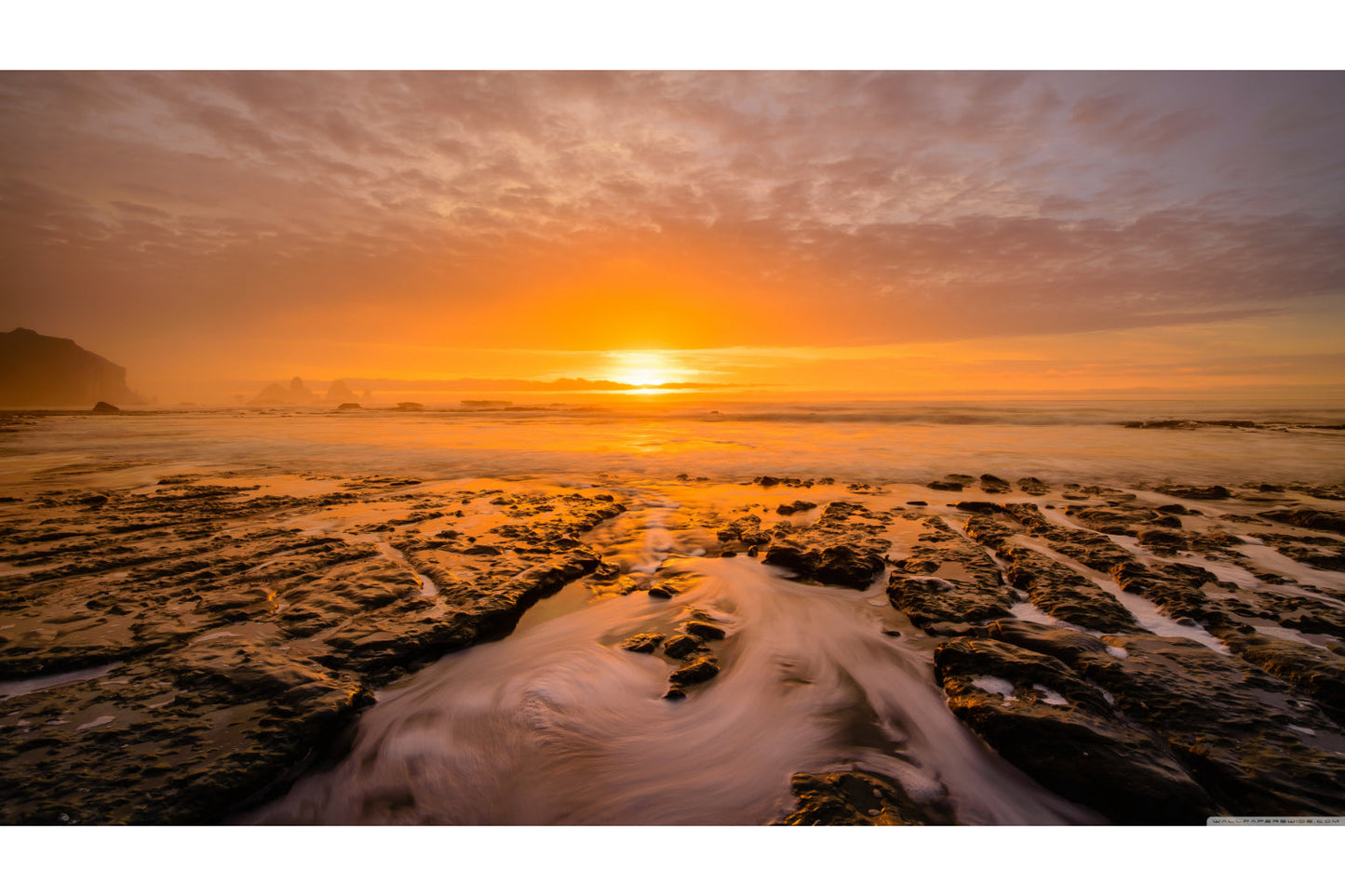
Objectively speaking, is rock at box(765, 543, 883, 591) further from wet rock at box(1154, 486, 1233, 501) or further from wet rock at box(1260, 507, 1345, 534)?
wet rock at box(1154, 486, 1233, 501)

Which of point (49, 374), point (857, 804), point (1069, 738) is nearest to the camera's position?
point (857, 804)

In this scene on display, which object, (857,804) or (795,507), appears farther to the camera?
(795,507)

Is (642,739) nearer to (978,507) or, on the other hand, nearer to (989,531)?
(989,531)

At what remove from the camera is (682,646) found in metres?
3.56

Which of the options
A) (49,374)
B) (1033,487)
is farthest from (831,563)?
(49,374)

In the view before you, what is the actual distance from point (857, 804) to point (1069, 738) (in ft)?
3.82

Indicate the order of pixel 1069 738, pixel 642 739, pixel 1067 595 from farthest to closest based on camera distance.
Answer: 1. pixel 1067 595
2. pixel 642 739
3. pixel 1069 738

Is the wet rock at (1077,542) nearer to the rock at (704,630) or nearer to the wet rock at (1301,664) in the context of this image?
the wet rock at (1301,664)

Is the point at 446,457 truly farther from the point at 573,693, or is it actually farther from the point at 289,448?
the point at 573,693

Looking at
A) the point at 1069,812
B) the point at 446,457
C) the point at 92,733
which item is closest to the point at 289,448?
the point at 446,457

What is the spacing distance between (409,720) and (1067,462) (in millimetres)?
14742

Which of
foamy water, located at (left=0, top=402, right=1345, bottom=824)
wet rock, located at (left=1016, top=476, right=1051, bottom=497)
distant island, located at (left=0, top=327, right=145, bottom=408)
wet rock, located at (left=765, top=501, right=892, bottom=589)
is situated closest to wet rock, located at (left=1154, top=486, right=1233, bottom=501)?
wet rock, located at (left=1016, top=476, right=1051, bottom=497)

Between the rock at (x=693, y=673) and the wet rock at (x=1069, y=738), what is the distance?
1.49 m

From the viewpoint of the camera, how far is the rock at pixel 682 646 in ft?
11.5
